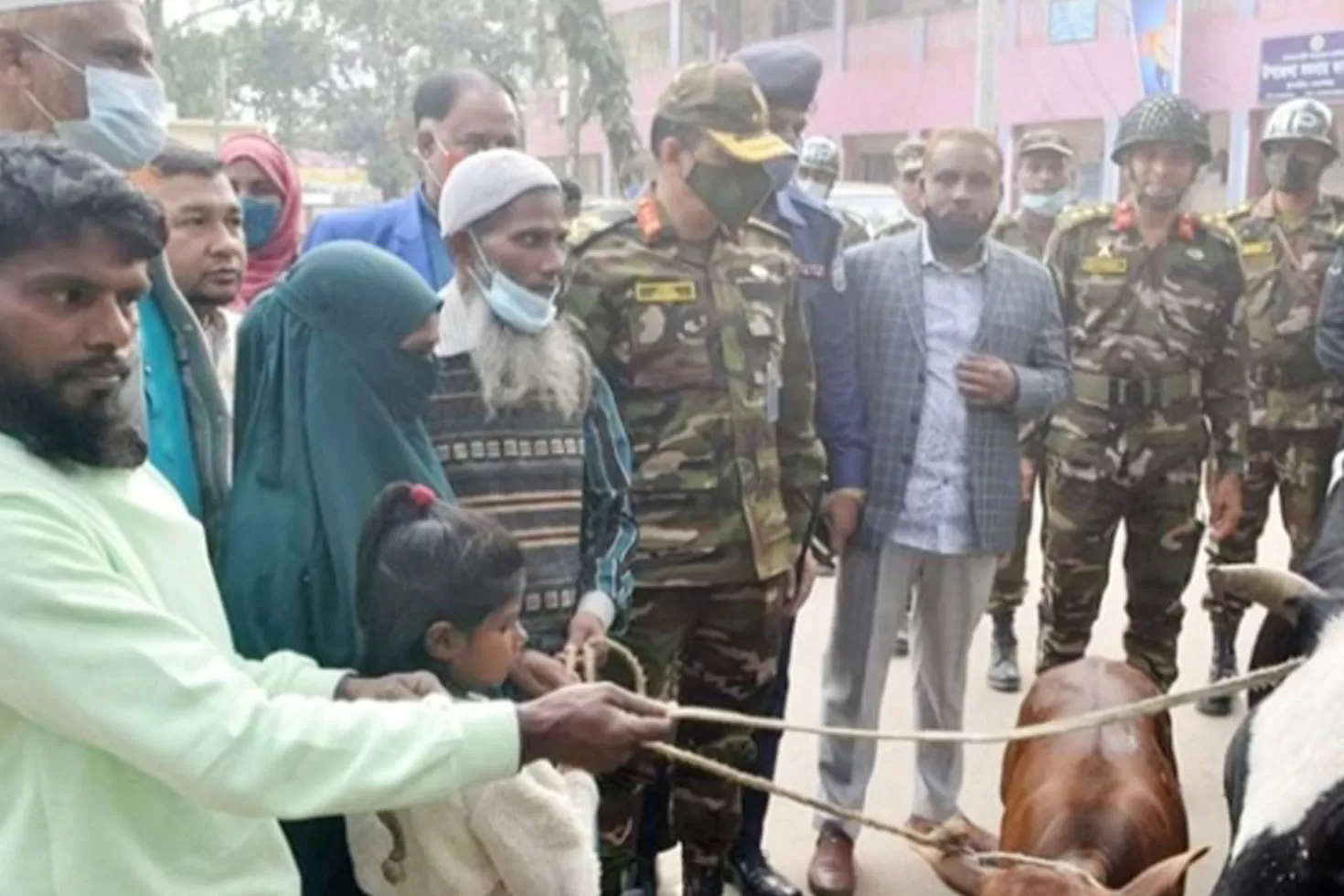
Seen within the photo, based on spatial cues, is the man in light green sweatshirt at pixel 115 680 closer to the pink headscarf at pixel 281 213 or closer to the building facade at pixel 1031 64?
the pink headscarf at pixel 281 213

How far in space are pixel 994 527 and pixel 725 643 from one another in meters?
0.88

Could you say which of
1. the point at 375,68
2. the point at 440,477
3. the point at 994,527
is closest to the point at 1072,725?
the point at 440,477

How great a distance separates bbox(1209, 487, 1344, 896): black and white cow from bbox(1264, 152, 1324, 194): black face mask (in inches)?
147

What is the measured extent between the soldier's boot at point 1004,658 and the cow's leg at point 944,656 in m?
1.62

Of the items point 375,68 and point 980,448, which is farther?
point 375,68

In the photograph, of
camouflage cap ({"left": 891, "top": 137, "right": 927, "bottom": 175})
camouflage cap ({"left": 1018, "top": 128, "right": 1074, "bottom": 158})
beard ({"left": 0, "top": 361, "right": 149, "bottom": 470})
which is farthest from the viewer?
camouflage cap ({"left": 891, "top": 137, "right": 927, "bottom": 175})

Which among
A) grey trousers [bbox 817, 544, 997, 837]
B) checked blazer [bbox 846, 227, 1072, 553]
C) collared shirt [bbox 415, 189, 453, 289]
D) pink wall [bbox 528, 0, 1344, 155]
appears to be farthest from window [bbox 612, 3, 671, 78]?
collared shirt [bbox 415, 189, 453, 289]

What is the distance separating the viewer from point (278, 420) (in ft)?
7.61

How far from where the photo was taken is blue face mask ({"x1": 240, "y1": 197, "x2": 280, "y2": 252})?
4.02 meters

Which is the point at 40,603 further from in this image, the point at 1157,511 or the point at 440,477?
the point at 1157,511

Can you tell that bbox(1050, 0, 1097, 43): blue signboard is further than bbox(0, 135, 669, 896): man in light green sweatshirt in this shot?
Yes

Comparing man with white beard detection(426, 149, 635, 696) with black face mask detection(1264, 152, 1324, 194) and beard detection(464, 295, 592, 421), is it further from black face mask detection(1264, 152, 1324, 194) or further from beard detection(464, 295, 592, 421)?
black face mask detection(1264, 152, 1324, 194)

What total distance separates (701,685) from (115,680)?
2229 mm

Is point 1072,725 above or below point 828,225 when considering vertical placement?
below
